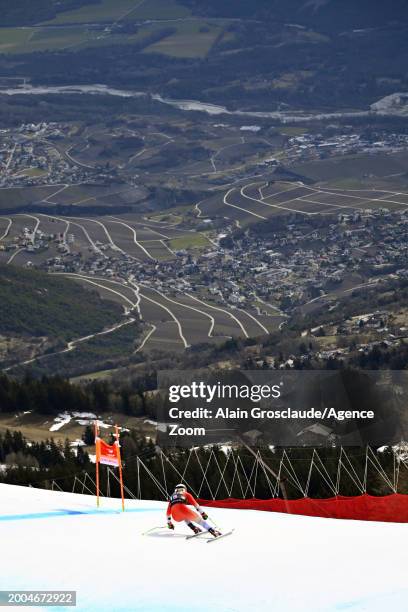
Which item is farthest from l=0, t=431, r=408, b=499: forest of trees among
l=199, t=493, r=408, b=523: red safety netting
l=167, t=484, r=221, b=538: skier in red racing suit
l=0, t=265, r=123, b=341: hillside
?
l=0, t=265, r=123, b=341: hillside

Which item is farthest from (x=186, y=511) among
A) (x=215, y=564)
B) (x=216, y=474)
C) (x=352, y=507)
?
(x=216, y=474)

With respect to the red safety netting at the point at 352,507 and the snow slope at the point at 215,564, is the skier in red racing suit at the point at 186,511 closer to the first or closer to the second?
the snow slope at the point at 215,564

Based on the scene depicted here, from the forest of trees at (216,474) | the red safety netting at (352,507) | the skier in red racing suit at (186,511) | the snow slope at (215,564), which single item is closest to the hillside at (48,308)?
the forest of trees at (216,474)

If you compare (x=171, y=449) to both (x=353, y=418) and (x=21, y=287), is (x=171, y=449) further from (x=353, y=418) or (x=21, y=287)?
(x=21, y=287)

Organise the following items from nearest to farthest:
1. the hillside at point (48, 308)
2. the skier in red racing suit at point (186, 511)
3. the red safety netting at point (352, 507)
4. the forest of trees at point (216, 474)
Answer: the skier in red racing suit at point (186, 511) < the red safety netting at point (352, 507) < the forest of trees at point (216, 474) < the hillside at point (48, 308)

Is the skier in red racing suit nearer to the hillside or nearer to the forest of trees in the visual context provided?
the forest of trees

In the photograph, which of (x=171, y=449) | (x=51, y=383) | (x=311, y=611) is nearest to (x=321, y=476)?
(x=171, y=449)
